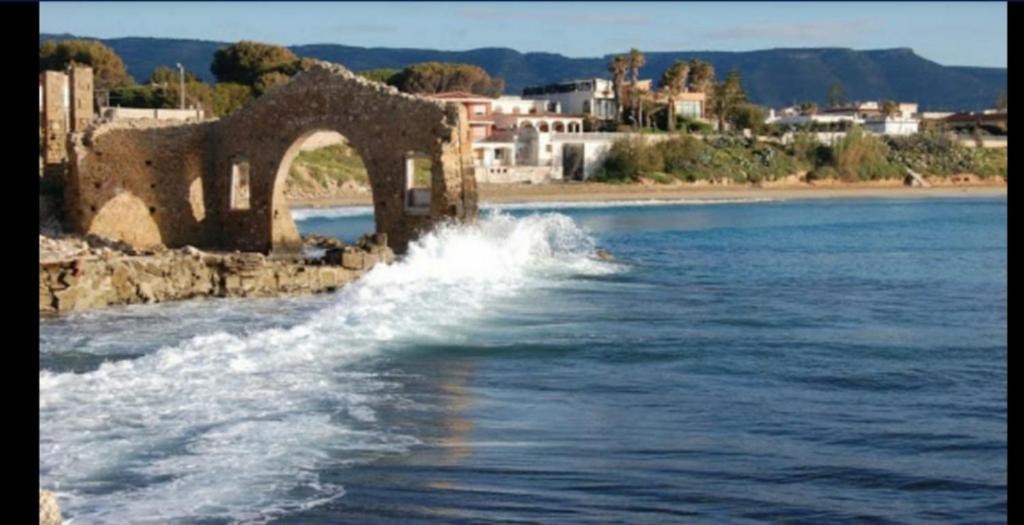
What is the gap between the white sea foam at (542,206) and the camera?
160ft

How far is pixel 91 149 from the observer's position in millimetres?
25047

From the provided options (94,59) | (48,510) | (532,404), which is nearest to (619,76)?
(94,59)

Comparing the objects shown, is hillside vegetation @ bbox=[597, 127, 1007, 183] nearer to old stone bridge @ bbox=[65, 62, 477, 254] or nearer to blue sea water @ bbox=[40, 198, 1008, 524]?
old stone bridge @ bbox=[65, 62, 477, 254]

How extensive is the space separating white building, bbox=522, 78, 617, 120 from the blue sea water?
6440cm

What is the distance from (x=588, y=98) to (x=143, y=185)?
6438cm

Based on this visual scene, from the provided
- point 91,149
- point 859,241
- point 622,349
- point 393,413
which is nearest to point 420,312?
point 622,349

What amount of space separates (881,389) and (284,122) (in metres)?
15.7

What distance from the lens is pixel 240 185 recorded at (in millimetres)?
27422

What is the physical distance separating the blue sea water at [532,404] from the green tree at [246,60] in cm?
5050

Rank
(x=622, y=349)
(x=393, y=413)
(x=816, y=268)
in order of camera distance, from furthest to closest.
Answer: (x=816, y=268)
(x=622, y=349)
(x=393, y=413)

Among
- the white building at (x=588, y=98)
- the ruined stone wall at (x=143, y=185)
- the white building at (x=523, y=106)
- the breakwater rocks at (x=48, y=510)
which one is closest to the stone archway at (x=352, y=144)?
the ruined stone wall at (x=143, y=185)

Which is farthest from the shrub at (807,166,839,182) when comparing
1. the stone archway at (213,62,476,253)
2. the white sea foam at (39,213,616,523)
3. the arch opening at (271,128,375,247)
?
the white sea foam at (39,213,616,523)

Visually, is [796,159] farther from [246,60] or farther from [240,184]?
[240,184]

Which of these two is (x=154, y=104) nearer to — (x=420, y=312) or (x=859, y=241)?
(x=859, y=241)
